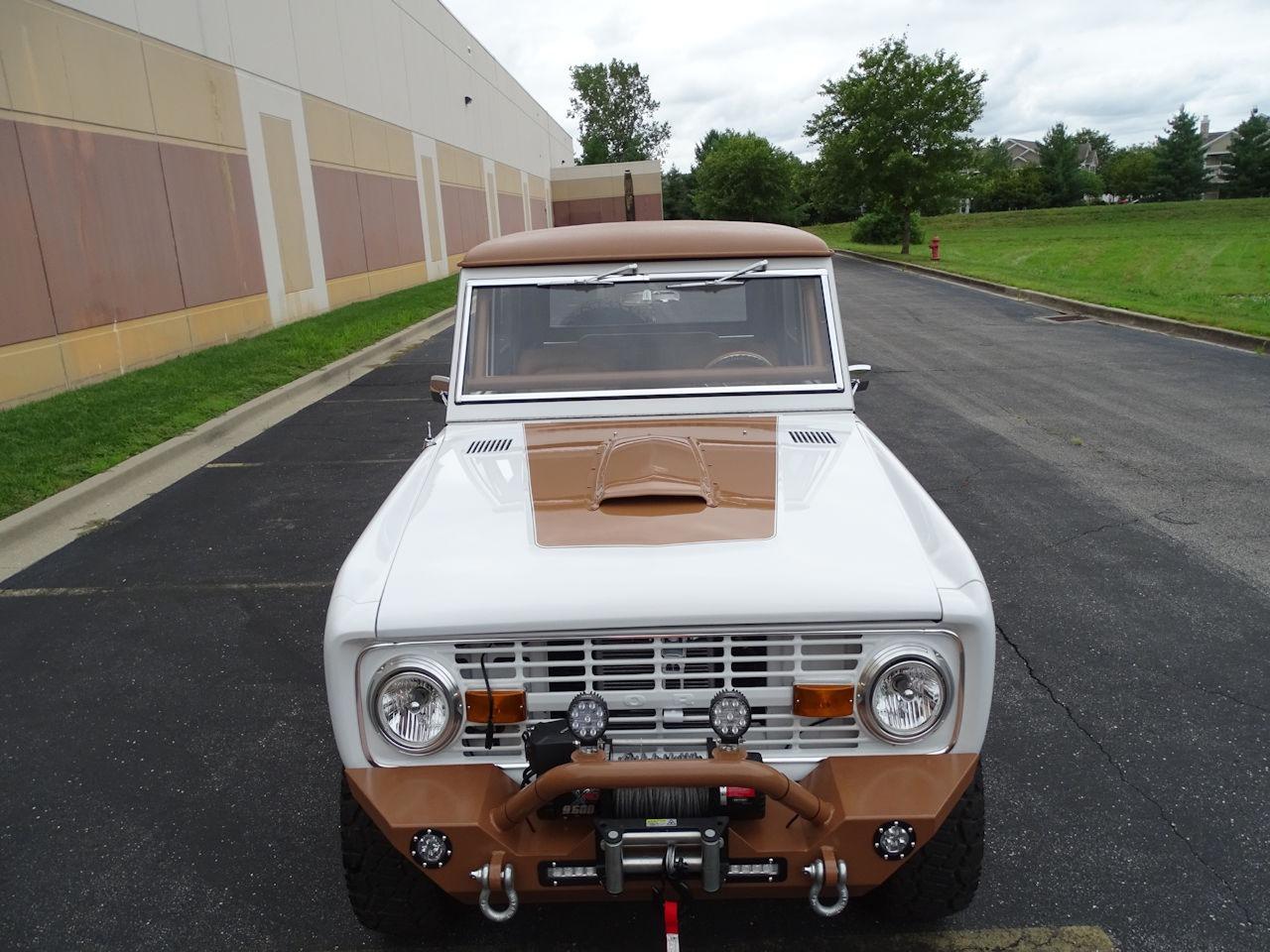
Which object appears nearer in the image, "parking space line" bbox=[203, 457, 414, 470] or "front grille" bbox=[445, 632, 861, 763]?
"front grille" bbox=[445, 632, 861, 763]

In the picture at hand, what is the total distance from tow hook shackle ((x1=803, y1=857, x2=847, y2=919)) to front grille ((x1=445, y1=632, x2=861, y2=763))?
29cm

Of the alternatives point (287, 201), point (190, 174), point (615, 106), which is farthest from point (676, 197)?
point (190, 174)

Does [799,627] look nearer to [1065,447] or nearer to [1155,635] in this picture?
[1155,635]

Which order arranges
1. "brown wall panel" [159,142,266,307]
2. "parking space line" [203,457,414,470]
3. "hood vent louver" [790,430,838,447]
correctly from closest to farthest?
1. "hood vent louver" [790,430,838,447]
2. "parking space line" [203,457,414,470]
3. "brown wall panel" [159,142,266,307]

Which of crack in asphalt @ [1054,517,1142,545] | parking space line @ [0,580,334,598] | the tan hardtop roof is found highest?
the tan hardtop roof

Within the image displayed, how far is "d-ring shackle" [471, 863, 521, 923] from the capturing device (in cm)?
224

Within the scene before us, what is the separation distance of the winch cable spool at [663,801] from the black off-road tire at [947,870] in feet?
2.24

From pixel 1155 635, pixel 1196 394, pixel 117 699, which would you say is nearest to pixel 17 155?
pixel 117 699

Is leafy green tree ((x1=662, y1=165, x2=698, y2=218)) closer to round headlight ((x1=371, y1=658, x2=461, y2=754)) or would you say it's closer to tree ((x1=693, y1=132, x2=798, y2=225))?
tree ((x1=693, y1=132, x2=798, y2=225))

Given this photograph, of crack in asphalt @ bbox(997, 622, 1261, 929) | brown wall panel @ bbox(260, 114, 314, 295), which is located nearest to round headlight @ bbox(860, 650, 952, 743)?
crack in asphalt @ bbox(997, 622, 1261, 929)

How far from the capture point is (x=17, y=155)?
9828 mm

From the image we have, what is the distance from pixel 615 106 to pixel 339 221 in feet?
228

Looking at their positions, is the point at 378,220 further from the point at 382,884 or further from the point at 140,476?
the point at 382,884

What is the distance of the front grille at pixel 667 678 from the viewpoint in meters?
2.38
